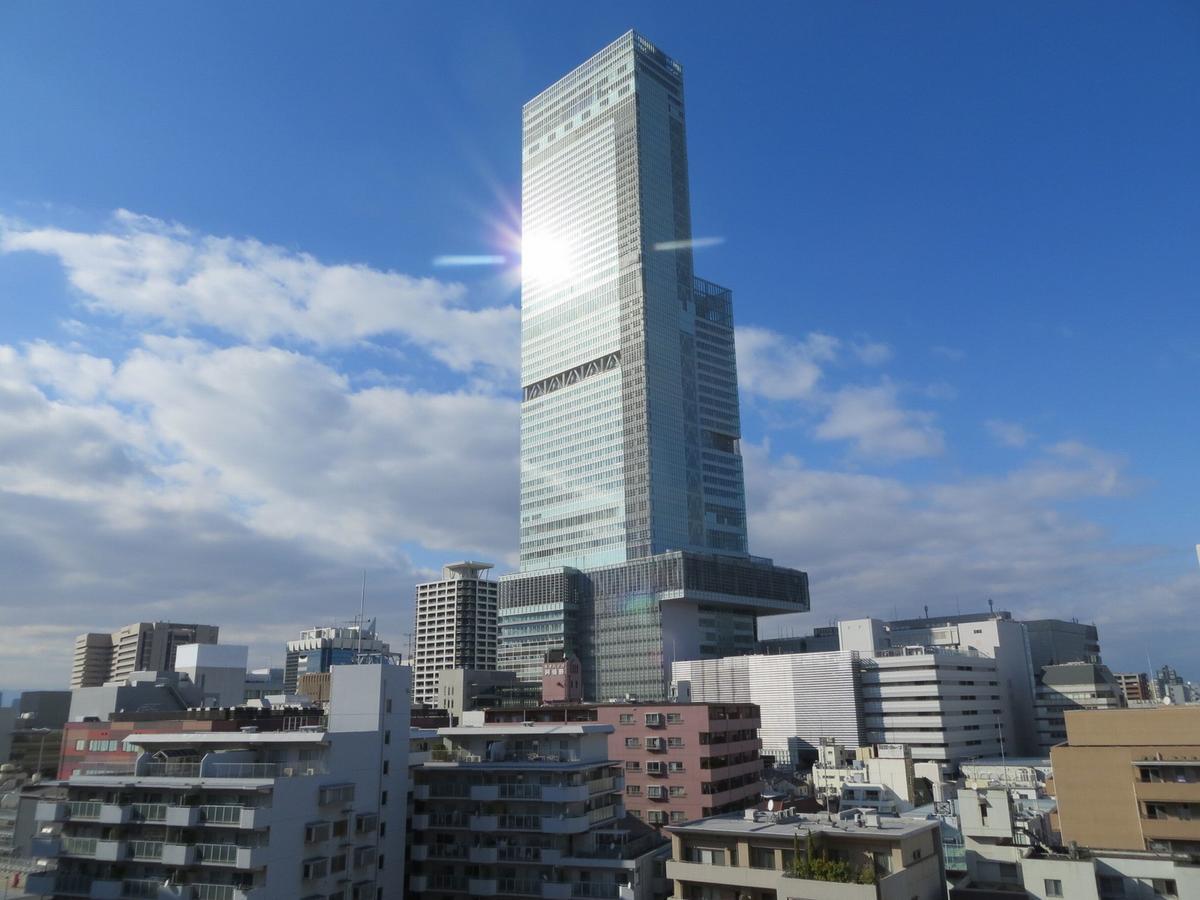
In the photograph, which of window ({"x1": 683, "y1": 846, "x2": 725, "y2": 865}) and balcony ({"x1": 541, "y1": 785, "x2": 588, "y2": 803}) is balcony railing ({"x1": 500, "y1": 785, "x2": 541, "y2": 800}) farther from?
window ({"x1": 683, "y1": 846, "x2": 725, "y2": 865})

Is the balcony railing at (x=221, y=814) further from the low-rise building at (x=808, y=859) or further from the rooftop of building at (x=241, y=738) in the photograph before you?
the low-rise building at (x=808, y=859)

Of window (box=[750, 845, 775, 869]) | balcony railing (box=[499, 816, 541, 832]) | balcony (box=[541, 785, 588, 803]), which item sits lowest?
window (box=[750, 845, 775, 869])

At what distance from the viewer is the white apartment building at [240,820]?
188 feet

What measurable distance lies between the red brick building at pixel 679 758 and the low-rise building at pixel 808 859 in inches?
1120

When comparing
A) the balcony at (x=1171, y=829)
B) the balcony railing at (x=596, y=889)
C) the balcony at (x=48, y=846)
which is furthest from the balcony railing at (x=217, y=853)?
the balcony at (x=1171, y=829)

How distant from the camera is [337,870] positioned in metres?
62.2

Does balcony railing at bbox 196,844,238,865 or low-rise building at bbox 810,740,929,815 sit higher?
balcony railing at bbox 196,844,238,865

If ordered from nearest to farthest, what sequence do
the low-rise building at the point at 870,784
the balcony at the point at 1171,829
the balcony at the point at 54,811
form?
1. the balcony at the point at 54,811
2. the balcony at the point at 1171,829
3. the low-rise building at the point at 870,784

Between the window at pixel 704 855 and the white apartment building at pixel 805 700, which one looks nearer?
the window at pixel 704 855

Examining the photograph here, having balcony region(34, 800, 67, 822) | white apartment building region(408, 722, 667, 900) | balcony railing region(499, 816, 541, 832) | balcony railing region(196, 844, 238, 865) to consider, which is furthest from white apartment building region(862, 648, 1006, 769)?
balcony region(34, 800, 67, 822)

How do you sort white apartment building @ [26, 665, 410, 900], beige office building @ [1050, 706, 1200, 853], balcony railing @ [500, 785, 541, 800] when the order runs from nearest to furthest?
1. white apartment building @ [26, 665, 410, 900]
2. beige office building @ [1050, 706, 1200, 853]
3. balcony railing @ [500, 785, 541, 800]

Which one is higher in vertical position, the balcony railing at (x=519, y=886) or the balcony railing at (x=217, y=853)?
the balcony railing at (x=217, y=853)

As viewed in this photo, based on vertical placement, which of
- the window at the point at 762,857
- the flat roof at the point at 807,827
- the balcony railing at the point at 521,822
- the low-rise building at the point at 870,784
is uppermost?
the flat roof at the point at 807,827

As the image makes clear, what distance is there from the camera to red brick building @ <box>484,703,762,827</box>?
89.9 meters
